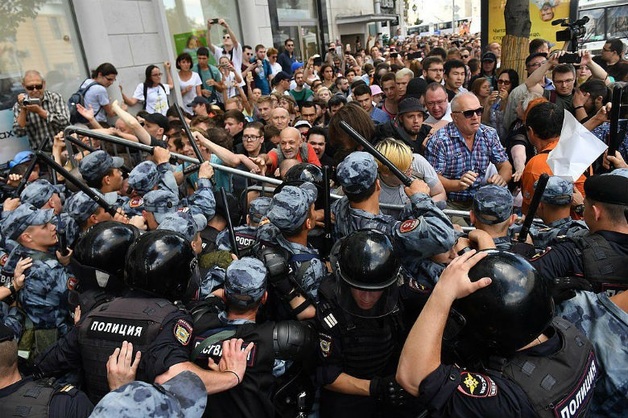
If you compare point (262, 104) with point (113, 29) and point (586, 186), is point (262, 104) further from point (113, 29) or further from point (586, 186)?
point (586, 186)

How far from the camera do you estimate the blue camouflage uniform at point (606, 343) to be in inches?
73.8

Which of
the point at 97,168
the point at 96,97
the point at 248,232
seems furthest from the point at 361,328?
the point at 96,97

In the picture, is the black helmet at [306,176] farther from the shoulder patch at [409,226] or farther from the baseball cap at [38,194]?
the baseball cap at [38,194]

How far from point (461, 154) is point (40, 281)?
3545mm

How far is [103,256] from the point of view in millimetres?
2471

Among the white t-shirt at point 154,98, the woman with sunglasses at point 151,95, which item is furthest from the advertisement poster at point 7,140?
the white t-shirt at point 154,98

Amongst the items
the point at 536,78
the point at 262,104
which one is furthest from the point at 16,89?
the point at 536,78

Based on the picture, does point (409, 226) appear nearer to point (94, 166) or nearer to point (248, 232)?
point (248, 232)

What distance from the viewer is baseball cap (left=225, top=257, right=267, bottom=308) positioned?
211 cm

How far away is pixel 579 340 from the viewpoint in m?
1.68

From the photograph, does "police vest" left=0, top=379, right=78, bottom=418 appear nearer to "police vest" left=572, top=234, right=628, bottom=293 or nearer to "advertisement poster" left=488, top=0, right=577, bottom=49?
"police vest" left=572, top=234, right=628, bottom=293

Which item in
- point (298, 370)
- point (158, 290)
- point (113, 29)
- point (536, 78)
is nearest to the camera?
point (158, 290)

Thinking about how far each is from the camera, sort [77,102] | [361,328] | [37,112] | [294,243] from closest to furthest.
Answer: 1. [361,328]
2. [294,243]
3. [37,112]
4. [77,102]

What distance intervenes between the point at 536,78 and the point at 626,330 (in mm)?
4401
